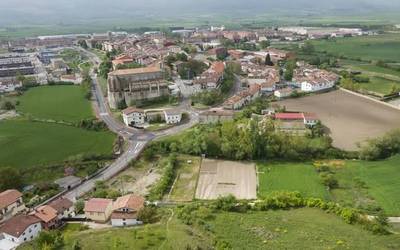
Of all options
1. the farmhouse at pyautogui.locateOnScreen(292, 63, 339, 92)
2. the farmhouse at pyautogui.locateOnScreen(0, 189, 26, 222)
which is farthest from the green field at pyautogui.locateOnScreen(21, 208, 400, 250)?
the farmhouse at pyautogui.locateOnScreen(292, 63, 339, 92)

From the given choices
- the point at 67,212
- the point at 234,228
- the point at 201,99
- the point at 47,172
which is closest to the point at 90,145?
the point at 47,172

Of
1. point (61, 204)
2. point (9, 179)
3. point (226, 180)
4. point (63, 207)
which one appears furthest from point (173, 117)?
point (63, 207)

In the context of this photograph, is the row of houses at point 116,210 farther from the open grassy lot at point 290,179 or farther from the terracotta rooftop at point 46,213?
the open grassy lot at point 290,179

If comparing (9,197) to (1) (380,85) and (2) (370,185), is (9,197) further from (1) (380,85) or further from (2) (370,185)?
(1) (380,85)

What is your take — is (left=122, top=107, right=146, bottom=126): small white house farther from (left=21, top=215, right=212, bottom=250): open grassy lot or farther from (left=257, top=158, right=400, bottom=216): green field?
(left=21, top=215, right=212, bottom=250): open grassy lot

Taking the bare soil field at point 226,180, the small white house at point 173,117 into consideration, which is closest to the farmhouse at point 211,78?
the small white house at point 173,117

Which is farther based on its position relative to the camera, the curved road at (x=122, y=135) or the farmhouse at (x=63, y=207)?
the curved road at (x=122, y=135)
